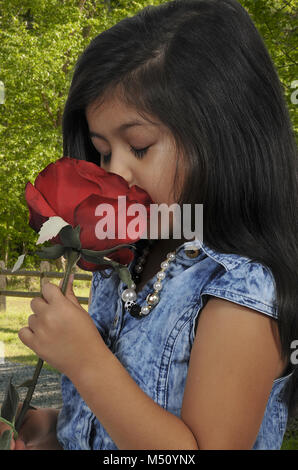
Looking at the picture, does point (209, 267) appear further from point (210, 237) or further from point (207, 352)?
point (207, 352)

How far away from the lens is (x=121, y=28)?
4.74 ft

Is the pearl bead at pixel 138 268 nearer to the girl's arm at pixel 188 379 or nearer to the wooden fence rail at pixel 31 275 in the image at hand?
the girl's arm at pixel 188 379

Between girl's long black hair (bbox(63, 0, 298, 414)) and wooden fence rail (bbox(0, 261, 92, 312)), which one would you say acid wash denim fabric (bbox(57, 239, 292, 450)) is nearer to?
girl's long black hair (bbox(63, 0, 298, 414))

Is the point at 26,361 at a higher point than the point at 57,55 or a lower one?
lower

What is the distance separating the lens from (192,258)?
1.37m

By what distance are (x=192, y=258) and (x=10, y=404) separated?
49 centimetres

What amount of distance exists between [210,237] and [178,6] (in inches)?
22.3

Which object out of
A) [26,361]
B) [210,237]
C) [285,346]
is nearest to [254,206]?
[210,237]

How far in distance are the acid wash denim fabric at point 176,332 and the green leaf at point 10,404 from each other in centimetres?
17

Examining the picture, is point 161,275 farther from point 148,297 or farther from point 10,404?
point 10,404

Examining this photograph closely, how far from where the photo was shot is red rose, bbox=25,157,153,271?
1082mm

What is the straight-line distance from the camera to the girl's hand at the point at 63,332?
45.0 inches

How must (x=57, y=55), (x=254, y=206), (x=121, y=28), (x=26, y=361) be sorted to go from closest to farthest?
(x=254, y=206) < (x=121, y=28) < (x=26, y=361) < (x=57, y=55)

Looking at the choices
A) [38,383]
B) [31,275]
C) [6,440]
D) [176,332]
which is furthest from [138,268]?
[31,275]
